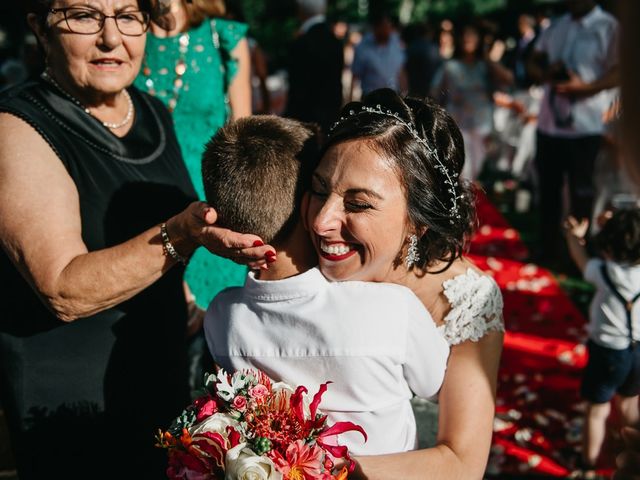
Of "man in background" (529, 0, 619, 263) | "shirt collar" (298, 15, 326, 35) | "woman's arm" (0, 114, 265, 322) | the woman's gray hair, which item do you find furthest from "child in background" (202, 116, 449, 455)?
the woman's gray hair

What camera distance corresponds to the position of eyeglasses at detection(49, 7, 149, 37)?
2088mm

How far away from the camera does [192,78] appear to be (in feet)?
11.5

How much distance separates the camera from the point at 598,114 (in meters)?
6.54

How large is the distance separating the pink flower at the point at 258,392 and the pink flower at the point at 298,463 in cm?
18

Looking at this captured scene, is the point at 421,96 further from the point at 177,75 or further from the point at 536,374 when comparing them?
the point at 536,374

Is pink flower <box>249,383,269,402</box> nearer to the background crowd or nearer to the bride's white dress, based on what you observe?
the background crowd

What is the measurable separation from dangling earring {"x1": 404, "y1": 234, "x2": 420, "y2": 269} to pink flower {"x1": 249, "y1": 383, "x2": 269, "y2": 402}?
61 centimetres

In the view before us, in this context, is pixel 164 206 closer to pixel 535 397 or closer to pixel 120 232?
pixel 120 232

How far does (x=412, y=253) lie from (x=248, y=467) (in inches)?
32.9

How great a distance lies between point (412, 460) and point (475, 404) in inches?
10.4

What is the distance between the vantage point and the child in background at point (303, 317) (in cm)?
182

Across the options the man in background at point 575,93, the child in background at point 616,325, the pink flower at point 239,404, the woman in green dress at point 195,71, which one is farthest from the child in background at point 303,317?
the man in background at point 575,93

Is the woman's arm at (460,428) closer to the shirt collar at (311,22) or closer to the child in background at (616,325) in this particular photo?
the child in background at (616,325)

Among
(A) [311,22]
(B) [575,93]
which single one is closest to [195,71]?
(A) [311,22]
